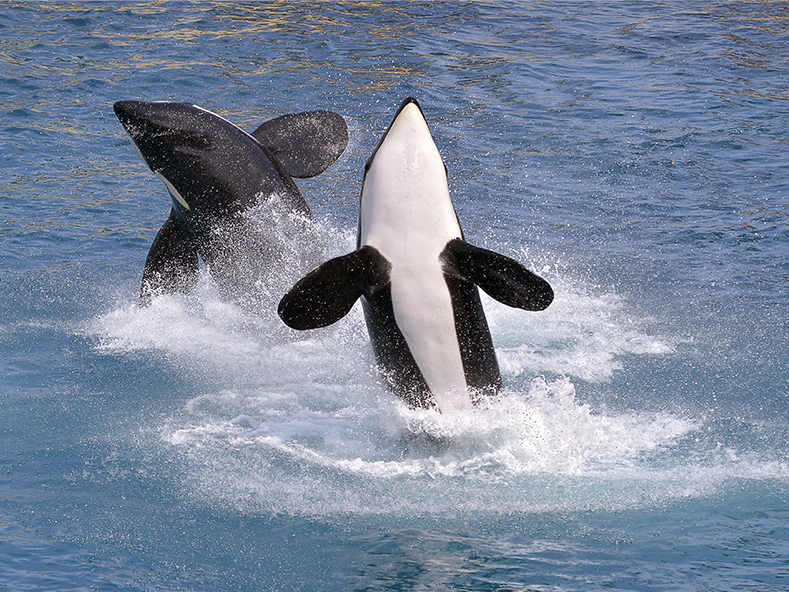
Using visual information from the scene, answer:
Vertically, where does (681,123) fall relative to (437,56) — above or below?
below

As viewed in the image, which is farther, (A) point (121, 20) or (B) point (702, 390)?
(A) point (121, 20)

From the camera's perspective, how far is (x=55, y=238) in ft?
42.2

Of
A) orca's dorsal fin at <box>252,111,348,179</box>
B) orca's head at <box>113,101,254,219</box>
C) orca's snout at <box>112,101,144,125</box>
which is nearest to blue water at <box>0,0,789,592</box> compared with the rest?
orca's head at <box>113,101,254,219</box>

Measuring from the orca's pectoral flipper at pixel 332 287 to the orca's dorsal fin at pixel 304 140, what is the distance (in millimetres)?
2782

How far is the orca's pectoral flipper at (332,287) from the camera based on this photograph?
269 inches

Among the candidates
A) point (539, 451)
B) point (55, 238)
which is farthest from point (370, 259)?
point (55, 238)

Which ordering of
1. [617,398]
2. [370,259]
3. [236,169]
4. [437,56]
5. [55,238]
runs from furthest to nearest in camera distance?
[437,56], [55,238], [236,169], [617,398], [370,259]

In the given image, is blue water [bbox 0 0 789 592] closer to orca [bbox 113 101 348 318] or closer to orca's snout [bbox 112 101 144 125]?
orca [bbox 113 101 348 318]

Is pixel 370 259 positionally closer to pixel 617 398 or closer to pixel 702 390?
pixel 617 398

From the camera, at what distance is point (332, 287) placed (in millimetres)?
6926

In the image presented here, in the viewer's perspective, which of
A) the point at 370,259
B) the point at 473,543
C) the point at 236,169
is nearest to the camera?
the point at 473,543

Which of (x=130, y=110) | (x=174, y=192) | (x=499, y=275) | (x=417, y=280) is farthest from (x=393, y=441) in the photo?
(x=130, y=110)

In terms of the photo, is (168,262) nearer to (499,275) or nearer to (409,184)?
(409,184)

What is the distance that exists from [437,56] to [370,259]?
15.2 meters
